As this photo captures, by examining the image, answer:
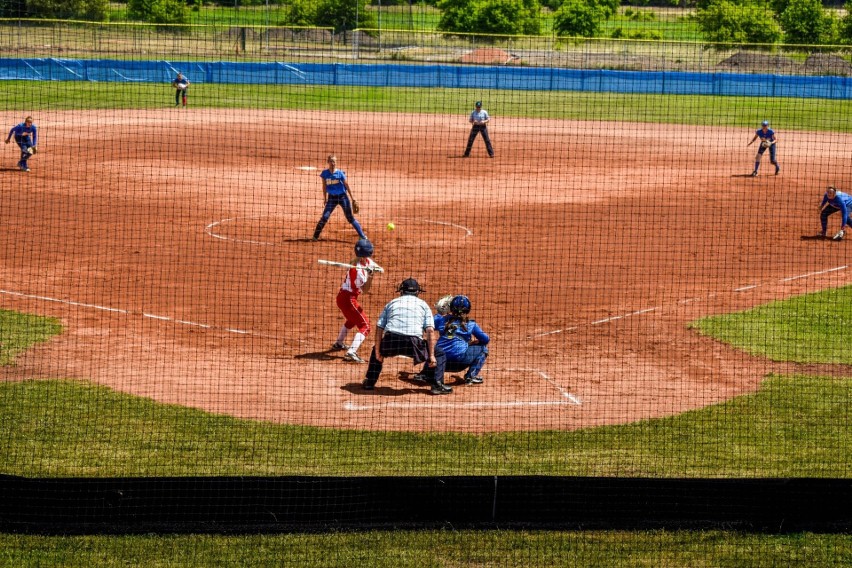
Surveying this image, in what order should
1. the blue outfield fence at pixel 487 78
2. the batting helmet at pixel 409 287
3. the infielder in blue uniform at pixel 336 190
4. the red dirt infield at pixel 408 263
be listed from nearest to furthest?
the batting helmet at pixel 409 287 < the red dirt infield at pixel 408 263 < the infielder in blue uniform at pixel 336 190 < the blue outfield fence at pixel 487 78

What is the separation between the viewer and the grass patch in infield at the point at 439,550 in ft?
32.8

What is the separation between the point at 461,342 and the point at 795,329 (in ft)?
21.9

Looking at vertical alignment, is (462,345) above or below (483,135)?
below

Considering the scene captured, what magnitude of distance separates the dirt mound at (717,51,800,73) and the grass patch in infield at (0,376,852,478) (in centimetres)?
5235

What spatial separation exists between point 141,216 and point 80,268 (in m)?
5.09

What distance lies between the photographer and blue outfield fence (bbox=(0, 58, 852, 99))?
58250mm

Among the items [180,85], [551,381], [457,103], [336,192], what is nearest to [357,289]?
[551,381]

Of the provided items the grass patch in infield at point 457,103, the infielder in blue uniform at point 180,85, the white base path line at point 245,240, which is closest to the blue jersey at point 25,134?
the white base path line at point 245,240

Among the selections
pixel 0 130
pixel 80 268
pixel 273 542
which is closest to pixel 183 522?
pixel 273 542

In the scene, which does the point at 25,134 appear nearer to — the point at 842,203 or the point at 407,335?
the point at 407,335

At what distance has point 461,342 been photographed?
14.9 metres

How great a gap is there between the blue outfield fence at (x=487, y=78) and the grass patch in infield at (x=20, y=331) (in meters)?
41.3

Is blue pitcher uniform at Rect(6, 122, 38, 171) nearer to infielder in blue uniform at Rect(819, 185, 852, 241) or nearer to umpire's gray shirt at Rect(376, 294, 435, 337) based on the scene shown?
umpire's gray shirt at Rect(376, 294, 435, 337)

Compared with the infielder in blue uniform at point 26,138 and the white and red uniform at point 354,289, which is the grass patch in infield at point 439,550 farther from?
the infielder in blue uniform at point 26,138
